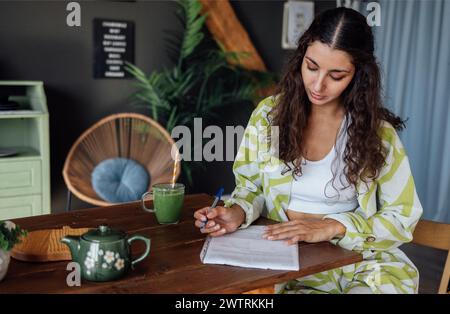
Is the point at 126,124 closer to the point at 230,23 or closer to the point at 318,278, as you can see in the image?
the point at 230,23

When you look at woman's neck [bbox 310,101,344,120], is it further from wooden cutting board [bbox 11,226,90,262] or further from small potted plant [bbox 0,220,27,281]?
small potted plant [bbox 0,220,27,281]

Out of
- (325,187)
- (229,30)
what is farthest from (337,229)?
(229,30)

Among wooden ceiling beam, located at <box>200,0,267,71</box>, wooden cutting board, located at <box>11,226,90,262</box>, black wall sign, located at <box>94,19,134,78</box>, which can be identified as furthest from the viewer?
wooden ceiling beam, located at <box>200,0,267,71</box>

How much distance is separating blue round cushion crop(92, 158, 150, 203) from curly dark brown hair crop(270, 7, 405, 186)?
1.80 meters

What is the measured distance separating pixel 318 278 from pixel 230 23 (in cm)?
279

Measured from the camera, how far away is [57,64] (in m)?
3.39

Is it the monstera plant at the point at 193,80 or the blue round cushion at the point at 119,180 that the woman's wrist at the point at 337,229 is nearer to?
the blue round cushion at the point at 119,180

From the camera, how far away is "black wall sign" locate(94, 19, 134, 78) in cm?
351

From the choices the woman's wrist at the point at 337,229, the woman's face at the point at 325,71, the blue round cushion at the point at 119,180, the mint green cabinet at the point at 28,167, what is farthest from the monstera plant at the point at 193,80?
the woman's wrist at the point at 337,229

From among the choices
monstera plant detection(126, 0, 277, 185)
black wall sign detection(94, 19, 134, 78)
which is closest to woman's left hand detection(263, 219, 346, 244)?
monstera plant detection(126, 0, 277, 185)

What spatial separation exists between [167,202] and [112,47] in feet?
7.89

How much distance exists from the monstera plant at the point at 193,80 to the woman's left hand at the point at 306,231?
222 cm

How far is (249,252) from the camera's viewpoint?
4.03 ft
